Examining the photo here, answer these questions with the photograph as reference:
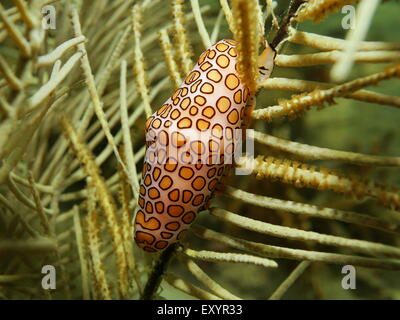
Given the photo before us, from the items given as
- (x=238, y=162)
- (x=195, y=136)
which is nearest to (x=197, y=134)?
(x=195, y=136)

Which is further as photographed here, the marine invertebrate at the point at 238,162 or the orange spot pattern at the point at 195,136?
A: the orange spot pattern at the point at 195,136

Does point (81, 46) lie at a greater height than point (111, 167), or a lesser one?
greater

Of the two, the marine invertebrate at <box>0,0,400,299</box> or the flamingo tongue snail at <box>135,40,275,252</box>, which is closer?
the marine invertebrate at <box>0,0,400,299</box>

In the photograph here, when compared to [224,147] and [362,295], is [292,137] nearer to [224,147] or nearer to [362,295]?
[362,295]

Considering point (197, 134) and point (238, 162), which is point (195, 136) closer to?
point (197, 134)

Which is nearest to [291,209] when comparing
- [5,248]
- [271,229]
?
[271,229]

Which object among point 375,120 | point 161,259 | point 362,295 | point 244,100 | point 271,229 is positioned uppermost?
point 244,100

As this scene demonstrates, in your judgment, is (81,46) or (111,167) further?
(111,167)
